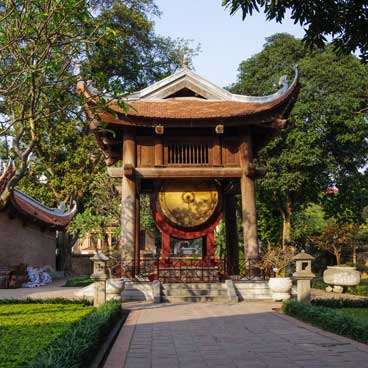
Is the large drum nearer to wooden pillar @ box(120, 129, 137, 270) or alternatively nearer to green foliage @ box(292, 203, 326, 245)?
wooden pillar @ box(120, 129, 137, 270)

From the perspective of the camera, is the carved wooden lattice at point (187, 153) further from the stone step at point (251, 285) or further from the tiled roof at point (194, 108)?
the stone step at point (251, 285)

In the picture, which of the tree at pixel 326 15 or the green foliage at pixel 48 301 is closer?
the tree at pixel 326 15

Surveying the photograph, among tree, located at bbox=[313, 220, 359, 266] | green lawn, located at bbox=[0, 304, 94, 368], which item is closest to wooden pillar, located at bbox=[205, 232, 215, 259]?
green lawn, located at bbox=[0, 304, 94, 368]

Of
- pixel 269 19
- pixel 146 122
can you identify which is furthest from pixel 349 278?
pixel 269 19

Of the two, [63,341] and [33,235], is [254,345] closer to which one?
[63,341]

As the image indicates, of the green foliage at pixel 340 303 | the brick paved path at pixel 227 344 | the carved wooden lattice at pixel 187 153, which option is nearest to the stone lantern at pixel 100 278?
the brick paved path at pixel 227 344

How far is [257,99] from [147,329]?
10.1 metres

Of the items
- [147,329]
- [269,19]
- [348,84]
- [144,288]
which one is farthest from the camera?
[348,84]

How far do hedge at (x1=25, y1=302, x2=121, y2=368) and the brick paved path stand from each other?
0.31 meters

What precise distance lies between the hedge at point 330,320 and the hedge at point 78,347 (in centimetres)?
395

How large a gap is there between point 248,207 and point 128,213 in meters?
3.81

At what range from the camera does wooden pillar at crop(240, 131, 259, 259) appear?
15133 mm

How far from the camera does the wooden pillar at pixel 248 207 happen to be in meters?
15.1

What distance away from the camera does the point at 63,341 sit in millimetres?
6332
